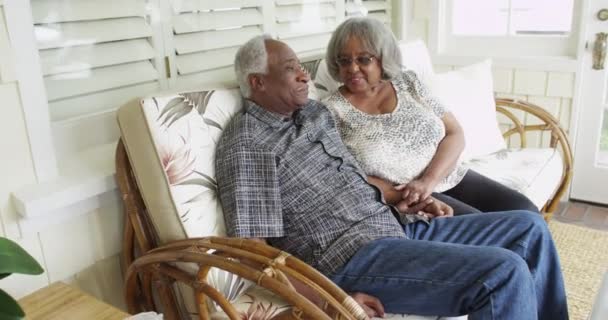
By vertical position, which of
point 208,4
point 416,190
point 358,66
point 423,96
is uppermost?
point 208,4

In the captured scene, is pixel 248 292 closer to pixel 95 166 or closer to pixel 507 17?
pixel 95 166

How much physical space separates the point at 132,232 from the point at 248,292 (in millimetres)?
406

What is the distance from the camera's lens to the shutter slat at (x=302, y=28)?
2385 millimetres

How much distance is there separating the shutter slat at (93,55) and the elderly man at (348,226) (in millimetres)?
387

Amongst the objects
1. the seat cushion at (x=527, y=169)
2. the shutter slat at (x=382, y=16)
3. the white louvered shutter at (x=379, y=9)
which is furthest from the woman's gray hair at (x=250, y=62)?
the shutter slat at (x=382, y=16)

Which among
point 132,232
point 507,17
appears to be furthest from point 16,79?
point 507,17

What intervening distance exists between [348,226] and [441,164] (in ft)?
1.83

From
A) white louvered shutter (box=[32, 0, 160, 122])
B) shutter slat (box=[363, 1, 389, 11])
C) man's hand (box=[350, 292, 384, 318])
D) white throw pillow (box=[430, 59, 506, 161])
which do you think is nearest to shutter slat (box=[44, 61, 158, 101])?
→ white louvered shutter (box=[32, 0, 160, 122])

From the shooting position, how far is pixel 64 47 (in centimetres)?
159

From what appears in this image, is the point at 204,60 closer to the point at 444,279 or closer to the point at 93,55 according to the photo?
the point at 93,55

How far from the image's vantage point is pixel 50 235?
1444mm

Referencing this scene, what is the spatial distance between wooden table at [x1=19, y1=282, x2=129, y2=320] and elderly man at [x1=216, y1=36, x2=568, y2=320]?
1.16ft

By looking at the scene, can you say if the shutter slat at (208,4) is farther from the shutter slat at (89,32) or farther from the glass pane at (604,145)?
the glass pane at (604,145)

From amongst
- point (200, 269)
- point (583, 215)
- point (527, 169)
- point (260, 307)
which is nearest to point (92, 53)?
point (200, 269)
